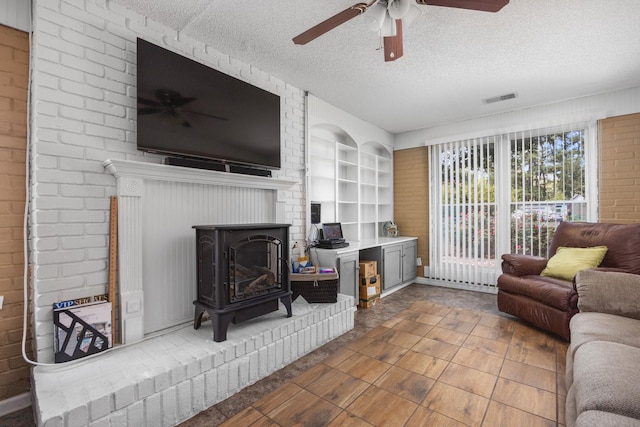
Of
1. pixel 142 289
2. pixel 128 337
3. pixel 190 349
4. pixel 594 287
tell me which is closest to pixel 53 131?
pixel 142 289

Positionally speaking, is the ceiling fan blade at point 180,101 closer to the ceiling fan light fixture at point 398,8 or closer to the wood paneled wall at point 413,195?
the ceiling fan light fixture at point 398,8

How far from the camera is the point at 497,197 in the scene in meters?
4.34

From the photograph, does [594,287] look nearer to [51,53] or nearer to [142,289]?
[142,289]

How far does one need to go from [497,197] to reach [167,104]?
4.37 meters

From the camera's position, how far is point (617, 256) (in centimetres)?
289

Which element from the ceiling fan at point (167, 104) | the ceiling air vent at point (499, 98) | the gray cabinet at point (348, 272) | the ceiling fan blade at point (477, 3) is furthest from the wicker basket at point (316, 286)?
the ceiling air vent at point (499, 98)

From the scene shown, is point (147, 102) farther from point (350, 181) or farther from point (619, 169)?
point (619, 169)

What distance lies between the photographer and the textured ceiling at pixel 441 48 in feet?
6.98

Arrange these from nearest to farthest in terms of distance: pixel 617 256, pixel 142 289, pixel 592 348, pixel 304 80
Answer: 1. pixel 592 348
2. pixel 142 289
3. pixel 617 256
4. pixel 304 80

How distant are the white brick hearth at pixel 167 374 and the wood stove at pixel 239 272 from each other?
0.45 ft

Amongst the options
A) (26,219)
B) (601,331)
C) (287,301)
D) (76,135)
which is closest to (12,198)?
(26,219)

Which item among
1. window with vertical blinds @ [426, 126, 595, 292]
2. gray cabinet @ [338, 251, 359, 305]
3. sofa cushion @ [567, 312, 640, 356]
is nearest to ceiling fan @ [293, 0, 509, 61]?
sofa cushion @ [567, 312, 640, 356]

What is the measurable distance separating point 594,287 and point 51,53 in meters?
3.94

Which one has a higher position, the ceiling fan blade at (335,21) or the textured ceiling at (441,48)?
the textured ceiling at (441,48)
